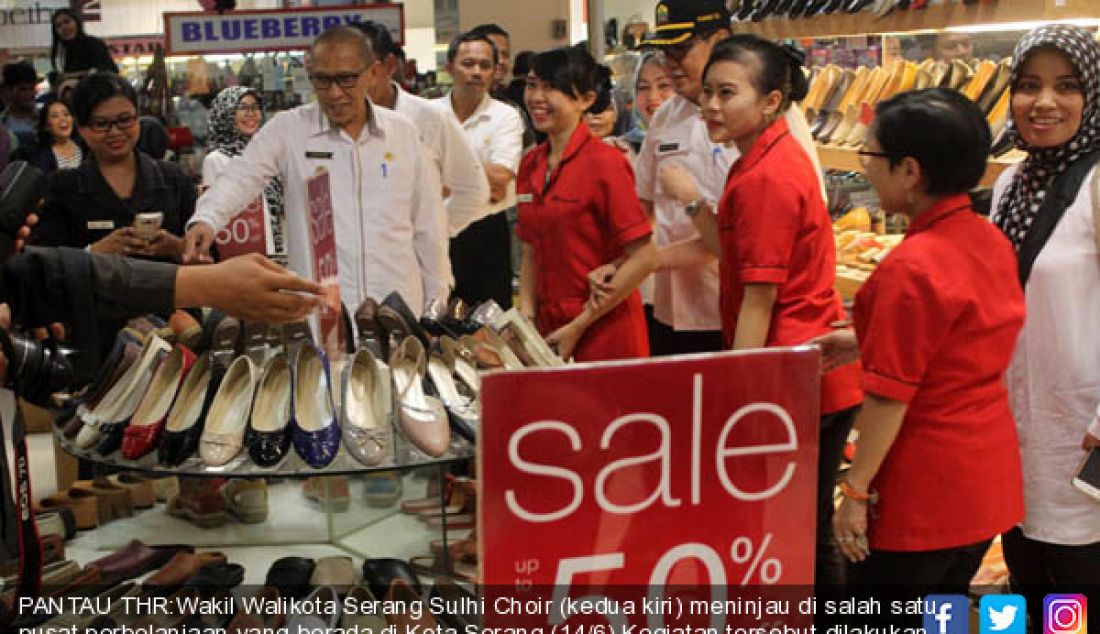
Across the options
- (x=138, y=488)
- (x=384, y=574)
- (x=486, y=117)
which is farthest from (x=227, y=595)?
(x=486, y=117)

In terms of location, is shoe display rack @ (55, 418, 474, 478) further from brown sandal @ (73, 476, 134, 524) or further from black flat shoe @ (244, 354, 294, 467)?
brown sandal @ (73, 476, 134, 524)

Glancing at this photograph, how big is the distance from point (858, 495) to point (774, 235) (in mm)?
723

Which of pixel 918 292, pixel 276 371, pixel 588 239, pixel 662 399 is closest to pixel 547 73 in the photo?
pixel 588 239

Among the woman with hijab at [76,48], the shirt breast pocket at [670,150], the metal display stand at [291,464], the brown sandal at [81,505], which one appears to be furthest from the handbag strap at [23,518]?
the woman with hijab at [76,48]

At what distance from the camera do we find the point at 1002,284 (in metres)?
2.32

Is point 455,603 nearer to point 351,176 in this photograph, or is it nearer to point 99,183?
point 351,176

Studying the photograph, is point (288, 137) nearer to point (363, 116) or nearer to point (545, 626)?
point (363, 116)

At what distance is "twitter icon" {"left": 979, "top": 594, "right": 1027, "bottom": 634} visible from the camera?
2648 mm

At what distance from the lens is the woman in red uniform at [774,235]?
9.34 ft

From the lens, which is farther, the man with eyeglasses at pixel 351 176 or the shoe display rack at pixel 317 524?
the man with eyeglasses at pixel 351 176

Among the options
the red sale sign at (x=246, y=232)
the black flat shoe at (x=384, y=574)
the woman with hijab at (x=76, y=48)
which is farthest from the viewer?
the woman with hijab at (x=76, y=48)

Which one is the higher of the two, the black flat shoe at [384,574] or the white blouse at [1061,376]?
the white blouse at [1061,376]

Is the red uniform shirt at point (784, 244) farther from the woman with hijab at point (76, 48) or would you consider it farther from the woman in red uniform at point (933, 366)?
the woman with hijab at point (76, 48)

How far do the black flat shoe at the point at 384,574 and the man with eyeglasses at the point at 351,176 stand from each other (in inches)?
40.1
